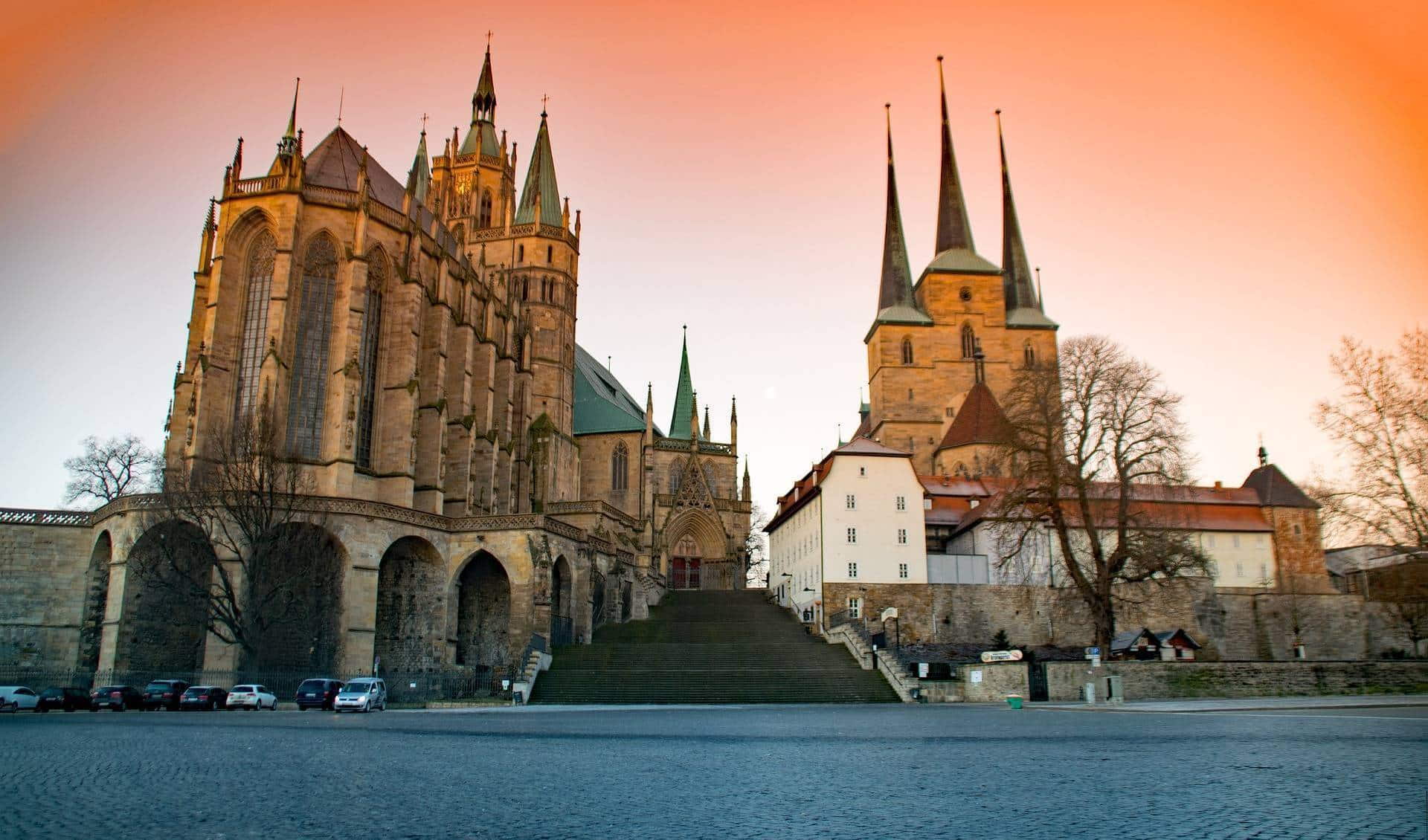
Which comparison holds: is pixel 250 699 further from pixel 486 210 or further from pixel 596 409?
pixel 486 210

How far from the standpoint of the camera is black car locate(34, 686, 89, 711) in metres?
29.1

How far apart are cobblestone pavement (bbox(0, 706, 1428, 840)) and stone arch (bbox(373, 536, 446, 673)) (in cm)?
2061

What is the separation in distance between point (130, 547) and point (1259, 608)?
49.9 m

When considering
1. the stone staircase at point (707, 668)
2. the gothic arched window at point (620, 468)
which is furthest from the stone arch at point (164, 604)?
the gothic arched window at point (620, 468)

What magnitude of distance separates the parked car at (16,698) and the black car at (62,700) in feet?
1.11

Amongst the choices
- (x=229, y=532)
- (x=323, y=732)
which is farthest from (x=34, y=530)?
(x=323, y=732)

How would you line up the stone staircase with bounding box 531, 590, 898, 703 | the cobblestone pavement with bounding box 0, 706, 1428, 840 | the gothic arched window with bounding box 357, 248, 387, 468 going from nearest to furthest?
the cobblestone pavement with bounding box 0, 706, 1428, 840, the stone staircase with bounding box 531, 590, 898, 703, the gothic arched window with bounding box 357, 248, 387, 468

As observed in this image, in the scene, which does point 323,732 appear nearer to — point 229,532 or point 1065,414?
point 229,532

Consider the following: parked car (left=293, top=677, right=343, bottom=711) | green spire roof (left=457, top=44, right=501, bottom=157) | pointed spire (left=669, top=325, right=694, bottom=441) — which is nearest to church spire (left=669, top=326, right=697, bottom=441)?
pointed spire (left=669, top=325, right=694, bottom=441)

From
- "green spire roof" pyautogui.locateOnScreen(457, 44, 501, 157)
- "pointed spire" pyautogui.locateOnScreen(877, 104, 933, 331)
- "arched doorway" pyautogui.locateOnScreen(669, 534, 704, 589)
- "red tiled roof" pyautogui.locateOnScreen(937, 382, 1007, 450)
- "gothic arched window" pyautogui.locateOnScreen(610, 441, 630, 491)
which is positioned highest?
"green spire roof" pyautogui.locateOnScreen(457, 44, 501, 157)

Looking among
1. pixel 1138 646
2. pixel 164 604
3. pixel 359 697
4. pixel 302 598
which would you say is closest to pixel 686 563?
pixel 1138 646

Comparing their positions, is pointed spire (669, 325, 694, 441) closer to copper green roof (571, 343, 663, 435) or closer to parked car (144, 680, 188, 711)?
copper green roof (571, 343, 663, 435)

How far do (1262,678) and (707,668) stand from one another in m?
17.9

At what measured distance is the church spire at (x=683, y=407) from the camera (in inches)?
2840
